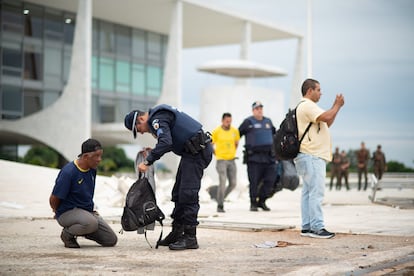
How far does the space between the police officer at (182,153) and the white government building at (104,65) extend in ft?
81.1

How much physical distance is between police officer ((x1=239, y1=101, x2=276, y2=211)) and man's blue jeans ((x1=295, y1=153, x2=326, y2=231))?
4.74 meters

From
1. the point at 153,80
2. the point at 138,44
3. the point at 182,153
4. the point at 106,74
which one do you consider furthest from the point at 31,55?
the point at 182,153

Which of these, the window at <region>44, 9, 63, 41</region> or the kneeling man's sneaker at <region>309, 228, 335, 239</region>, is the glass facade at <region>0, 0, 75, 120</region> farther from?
the kneeling man's sneaker at <region>309, 228, 335, 239</region>

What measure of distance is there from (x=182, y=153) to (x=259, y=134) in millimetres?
6168

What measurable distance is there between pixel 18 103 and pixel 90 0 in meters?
6.52

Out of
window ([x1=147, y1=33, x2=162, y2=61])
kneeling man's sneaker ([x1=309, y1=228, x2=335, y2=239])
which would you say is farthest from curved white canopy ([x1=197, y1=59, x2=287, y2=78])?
kneeling man's sneaker ([x1=309, y1=228, x2=335, y2=239])

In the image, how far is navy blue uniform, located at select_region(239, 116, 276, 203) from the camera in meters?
13.6

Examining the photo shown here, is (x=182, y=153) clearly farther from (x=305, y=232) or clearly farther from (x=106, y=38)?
(x=106, y=38)

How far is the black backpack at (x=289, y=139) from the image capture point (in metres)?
8.80

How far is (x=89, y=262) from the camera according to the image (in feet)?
21.1

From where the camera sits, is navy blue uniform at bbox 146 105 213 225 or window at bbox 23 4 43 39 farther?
window at bbox 23 4 43 39

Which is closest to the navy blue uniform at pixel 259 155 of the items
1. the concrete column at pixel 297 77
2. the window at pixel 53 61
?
the window at pixel 53 61

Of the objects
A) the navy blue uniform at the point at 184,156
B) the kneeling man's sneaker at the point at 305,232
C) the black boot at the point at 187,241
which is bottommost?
the kneeling man's sneaker at the point at 305,232

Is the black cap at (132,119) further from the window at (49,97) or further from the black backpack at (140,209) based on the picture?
the window at (49,97)
